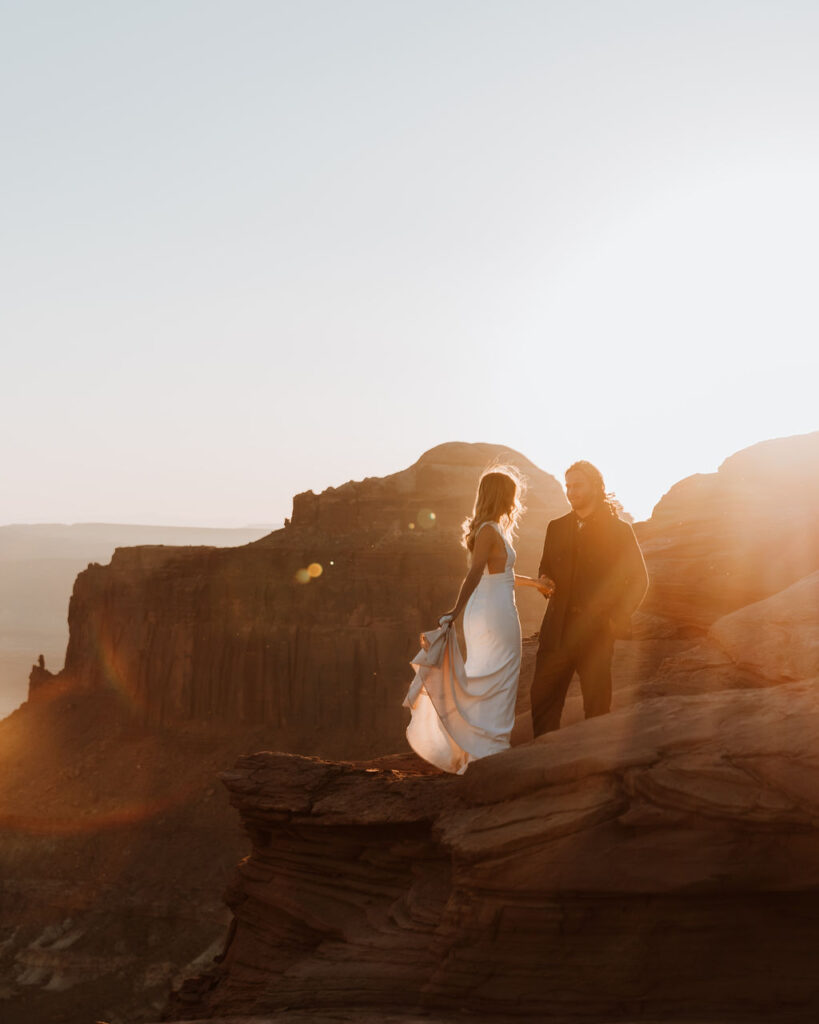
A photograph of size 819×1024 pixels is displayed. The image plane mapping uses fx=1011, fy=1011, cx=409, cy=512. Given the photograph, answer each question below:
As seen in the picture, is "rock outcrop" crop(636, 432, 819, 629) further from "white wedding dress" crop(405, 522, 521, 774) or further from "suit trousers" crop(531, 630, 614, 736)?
"white wedding dress" crop(405, 522, 521, 774)

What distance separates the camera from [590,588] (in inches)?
323

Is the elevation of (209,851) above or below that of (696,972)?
below

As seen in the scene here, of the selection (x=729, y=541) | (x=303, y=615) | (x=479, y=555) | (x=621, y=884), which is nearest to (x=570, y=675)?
(x=479, y=555)

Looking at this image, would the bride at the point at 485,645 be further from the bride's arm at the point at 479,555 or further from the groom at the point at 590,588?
the groom at the point at 590,588

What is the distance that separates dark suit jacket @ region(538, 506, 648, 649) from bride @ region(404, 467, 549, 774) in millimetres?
239

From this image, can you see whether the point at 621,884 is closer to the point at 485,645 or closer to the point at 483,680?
the point at 483,680

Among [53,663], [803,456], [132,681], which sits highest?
[803,456]

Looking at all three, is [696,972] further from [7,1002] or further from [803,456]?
[7,1002]

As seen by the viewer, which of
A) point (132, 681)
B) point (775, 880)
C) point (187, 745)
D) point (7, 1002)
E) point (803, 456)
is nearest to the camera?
point (775, 880)

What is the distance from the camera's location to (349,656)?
44750 mm

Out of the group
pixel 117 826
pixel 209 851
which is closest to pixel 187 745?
pixel 117 826

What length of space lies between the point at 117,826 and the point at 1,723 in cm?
1466

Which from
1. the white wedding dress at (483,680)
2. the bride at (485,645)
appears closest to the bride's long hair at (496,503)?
the bride at (485,645)

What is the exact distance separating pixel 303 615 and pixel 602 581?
38.5 m
